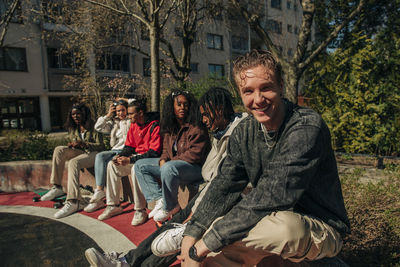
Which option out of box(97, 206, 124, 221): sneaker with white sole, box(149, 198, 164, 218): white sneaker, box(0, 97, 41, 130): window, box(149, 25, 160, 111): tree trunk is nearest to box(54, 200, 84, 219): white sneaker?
box(97, 206, 124, 221): sneaker with white sole

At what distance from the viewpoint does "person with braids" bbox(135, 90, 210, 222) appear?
10.5ft

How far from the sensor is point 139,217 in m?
3.67

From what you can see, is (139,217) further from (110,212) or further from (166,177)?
(166,177)

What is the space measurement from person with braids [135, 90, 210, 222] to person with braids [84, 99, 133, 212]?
0.88 m

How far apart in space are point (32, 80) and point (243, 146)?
70.9 feet

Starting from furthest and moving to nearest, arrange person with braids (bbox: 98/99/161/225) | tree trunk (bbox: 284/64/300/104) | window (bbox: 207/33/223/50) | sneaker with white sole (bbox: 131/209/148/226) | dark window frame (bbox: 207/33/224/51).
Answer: window (bbox: 207/33/223/50), dark window frame (bbox: 207/33/224/51), tree trunk (bbox: 284/64/300/104), person with braids (bbox: 98/99/161/225), sneaker with white sole (bbox: 131/209/148/226)

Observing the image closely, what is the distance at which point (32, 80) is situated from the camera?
19.6 m

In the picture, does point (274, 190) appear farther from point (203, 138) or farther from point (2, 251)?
point (2, 251)

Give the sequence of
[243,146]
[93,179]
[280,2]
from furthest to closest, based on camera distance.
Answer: [280,2] → [93,179] → [243,146]

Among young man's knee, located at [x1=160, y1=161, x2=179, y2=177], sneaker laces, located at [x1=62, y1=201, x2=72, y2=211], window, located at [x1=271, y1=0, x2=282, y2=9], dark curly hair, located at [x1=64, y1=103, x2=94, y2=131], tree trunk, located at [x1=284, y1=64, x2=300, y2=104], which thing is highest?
window, located at [x1=271, y1=0, x2=282, y2=9]

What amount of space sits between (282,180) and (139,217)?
8.49ft

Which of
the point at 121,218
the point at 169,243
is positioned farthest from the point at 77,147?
the point at 169,243

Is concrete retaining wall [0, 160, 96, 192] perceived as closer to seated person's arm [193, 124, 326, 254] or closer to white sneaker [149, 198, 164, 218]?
white sneaker [149, 198, 164, 218]

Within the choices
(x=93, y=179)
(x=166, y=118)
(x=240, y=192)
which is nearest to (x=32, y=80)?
(x=93, y=179)
